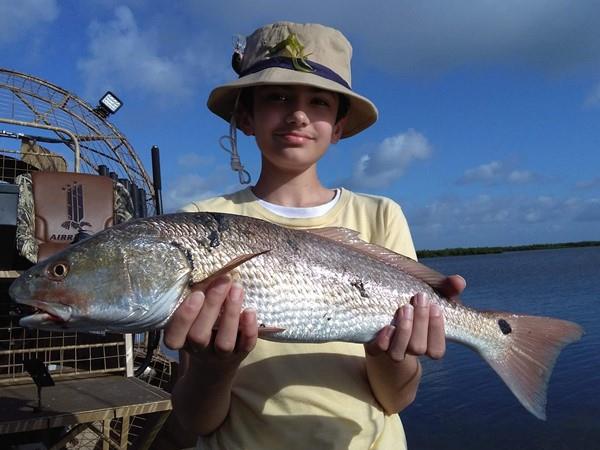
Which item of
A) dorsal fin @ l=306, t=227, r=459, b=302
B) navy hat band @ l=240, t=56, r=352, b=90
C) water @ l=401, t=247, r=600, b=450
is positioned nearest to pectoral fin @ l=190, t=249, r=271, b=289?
dorsal fin @ l=306, t=227, r=459, b=302

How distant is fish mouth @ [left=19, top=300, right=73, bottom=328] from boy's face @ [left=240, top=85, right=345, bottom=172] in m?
1.33

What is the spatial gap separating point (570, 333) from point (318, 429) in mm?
1534

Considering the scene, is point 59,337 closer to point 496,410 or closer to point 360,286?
point 360,286

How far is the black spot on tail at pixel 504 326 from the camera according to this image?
303 centimetres

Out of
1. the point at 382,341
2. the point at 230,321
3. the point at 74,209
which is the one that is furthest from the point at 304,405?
the point at 74,209

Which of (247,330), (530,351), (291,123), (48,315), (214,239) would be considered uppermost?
(291,123)

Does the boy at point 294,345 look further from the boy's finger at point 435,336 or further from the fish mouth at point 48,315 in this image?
the fish mouth at point 48,315

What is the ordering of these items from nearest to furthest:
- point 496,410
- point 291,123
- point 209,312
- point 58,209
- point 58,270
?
1. point 209,312
2. point 58,270
3. point 291,123
4. point 58,209
5. point 496,410

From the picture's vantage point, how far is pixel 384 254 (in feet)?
9.62

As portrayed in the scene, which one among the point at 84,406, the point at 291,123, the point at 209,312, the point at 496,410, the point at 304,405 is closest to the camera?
the point at 209,312

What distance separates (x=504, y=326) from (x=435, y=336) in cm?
63

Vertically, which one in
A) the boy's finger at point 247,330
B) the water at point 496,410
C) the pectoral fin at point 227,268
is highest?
the pectoral fin at point 227,268

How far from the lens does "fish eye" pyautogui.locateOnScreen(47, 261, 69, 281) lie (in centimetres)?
241

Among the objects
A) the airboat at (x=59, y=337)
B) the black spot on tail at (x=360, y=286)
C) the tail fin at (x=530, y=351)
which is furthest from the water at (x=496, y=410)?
the black spot on tail at (x=360, y=286)
